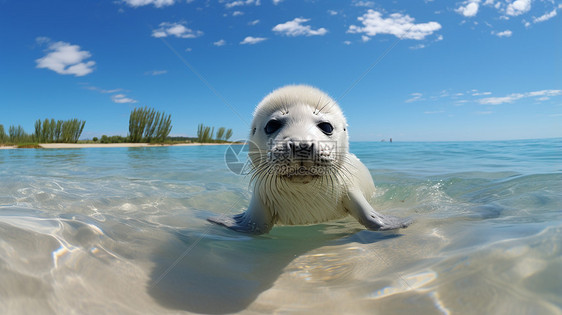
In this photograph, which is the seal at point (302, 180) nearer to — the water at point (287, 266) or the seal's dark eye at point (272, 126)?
the seal's dark eye at point (272, 126)

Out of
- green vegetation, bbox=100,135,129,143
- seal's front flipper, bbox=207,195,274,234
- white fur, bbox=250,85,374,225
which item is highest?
green vegetation, bbox=100,135,129,143

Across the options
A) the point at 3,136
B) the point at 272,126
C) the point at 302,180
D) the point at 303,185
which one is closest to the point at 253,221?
the point at 303,185

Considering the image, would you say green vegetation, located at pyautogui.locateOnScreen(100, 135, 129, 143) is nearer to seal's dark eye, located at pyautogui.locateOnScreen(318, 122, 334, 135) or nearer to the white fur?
the white fur

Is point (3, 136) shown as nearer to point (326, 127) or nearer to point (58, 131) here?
point (58, 131)

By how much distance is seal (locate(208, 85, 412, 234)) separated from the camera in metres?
2.39

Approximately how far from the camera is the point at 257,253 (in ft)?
6.70

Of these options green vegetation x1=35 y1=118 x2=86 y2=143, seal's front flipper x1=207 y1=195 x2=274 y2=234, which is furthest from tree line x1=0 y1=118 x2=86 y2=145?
seal's front flipper x1=207 y1=195 x2=274 y2=234

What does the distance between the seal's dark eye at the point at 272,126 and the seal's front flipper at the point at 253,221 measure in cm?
67

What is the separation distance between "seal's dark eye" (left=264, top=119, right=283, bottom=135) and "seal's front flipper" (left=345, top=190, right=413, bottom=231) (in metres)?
0.90

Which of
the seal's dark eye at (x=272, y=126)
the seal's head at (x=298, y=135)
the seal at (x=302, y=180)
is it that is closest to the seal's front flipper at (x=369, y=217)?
the seal at (x=302, y=180)

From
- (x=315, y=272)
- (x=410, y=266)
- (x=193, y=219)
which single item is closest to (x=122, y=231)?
(x=193, y=219)

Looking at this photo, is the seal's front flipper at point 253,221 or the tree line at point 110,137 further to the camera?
the tree line at point 110,137

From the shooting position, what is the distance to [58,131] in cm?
3372

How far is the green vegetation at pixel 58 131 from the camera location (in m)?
33.1
